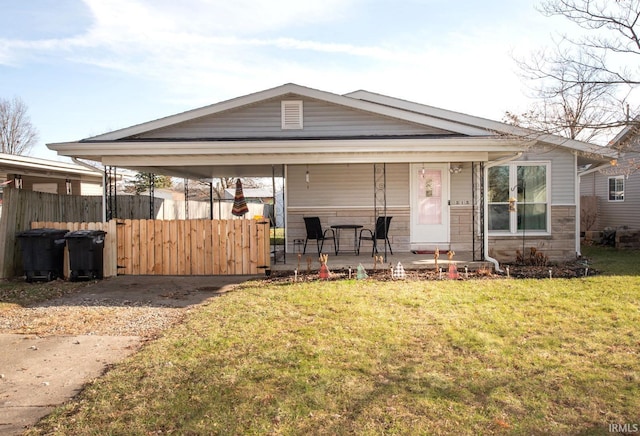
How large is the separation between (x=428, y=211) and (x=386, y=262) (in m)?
2.53

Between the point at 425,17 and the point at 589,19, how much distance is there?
10.8 ft

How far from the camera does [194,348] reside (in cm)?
460

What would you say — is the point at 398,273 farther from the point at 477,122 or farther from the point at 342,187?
the point at 477,122

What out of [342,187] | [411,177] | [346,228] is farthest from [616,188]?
[346,228]

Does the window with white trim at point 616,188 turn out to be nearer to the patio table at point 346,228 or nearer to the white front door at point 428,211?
the white front door at point 428,211

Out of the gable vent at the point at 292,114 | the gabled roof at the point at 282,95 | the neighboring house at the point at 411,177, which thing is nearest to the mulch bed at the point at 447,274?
the neighboring house at the point at 411,177

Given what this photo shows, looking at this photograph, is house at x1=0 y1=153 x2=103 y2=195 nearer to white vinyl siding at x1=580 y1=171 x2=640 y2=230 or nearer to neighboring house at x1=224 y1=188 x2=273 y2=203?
white vinyl siding at x1=580 y1=171 x2=640 y2=230

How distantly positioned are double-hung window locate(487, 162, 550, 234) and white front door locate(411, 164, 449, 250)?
1348 mm

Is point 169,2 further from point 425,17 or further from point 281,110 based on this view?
point 425,17

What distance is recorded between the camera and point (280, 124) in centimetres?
1089

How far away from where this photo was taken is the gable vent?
1088 centimetres

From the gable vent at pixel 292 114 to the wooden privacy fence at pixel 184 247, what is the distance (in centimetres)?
301

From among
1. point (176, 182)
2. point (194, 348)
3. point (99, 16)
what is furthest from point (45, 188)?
point (176, 182)

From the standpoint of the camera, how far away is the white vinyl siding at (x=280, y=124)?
10781mm
